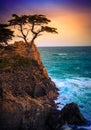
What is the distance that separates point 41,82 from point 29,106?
18.5ft

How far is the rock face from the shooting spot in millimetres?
10500

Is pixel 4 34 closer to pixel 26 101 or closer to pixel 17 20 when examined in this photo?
pixel 17 20

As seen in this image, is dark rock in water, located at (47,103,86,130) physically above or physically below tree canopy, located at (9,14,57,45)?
below

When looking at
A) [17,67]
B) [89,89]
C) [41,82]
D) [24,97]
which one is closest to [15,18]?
[17,67]

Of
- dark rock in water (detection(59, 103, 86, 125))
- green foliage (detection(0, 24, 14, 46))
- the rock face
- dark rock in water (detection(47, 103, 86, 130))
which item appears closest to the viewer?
the rock face

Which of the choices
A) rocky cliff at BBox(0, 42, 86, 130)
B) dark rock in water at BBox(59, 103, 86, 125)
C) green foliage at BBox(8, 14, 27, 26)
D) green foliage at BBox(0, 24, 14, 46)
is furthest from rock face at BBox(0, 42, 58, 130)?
green foliage at BBox(8, 14, 27, 26)

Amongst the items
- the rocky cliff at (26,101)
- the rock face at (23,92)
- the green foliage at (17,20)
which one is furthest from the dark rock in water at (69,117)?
the green foliage at (17,20)

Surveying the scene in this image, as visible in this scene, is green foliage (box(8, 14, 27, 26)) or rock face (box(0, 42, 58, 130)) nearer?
rock face (box(0, 42, 58, 130))

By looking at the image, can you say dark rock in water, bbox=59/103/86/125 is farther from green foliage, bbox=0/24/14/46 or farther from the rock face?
green foliage, bbox=0/24/14/46

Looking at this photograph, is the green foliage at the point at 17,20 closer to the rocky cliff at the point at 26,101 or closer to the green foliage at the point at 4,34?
the rocky cliff at the point at 26,101

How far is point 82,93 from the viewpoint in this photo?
1936 centimetres

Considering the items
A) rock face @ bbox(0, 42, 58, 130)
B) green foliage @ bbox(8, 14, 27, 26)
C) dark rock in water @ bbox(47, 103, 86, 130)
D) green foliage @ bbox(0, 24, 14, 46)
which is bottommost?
dark rock in water @ bbox(47, 103, 86, 130)

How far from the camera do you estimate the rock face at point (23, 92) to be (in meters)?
10.5

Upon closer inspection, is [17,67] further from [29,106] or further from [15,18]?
[29,106]
